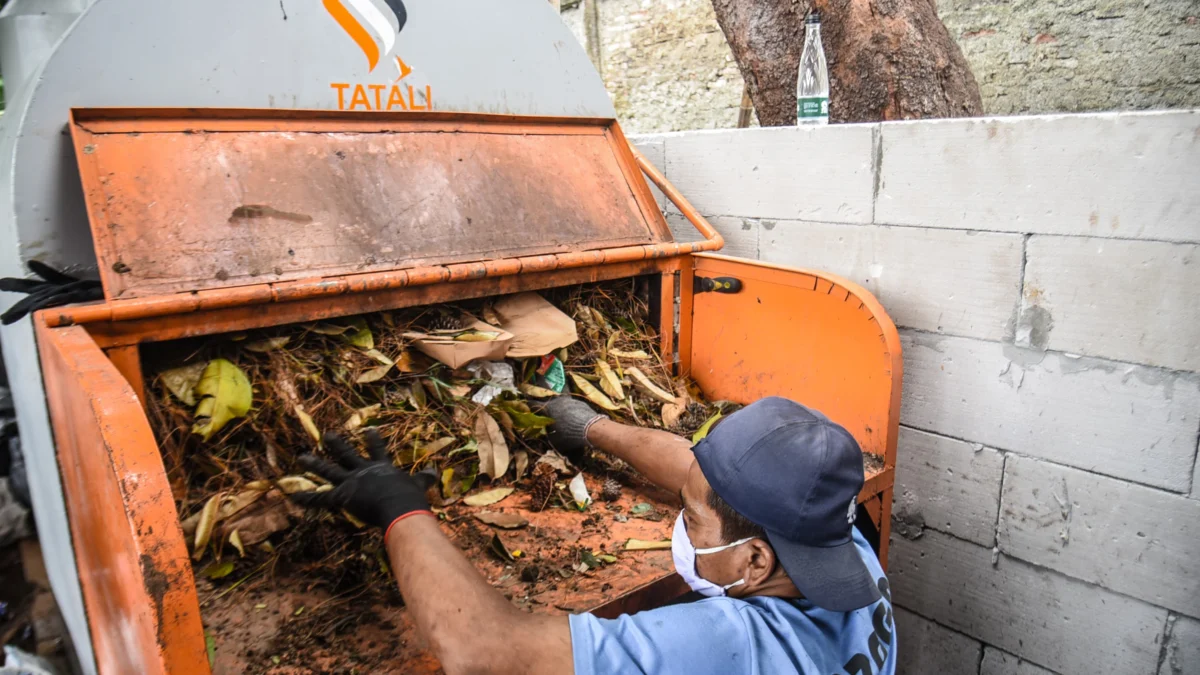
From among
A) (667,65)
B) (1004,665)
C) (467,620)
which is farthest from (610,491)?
(667,65)

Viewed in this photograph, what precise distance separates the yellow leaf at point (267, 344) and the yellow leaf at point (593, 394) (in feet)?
3.28

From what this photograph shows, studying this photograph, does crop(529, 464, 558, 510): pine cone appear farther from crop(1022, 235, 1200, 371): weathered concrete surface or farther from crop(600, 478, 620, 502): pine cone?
crop(1022, 235, 1200, 371): weathered concrete surface

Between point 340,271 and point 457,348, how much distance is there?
16.9 inches

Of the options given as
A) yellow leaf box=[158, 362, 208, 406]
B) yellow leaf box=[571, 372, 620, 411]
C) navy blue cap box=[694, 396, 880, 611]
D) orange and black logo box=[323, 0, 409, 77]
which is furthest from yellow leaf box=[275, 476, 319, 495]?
orange and black logo box=[323, 0, 409, 77]

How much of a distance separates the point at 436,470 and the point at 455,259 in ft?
2.16

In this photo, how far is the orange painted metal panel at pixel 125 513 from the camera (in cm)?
122

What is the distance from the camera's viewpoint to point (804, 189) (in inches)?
108

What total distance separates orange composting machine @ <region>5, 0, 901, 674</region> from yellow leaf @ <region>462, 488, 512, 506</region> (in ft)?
0.89

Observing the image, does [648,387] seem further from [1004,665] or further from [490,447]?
[1004,665]

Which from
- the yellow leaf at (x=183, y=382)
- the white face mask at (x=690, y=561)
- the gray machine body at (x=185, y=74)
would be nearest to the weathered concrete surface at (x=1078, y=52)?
the gray machine body at (x=185, y=74)

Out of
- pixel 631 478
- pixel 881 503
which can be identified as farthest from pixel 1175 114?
pixel 631 478

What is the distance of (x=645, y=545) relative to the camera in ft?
6.72

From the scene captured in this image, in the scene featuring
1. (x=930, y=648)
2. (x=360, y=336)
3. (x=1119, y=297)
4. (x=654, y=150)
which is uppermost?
(x=654, y=150)

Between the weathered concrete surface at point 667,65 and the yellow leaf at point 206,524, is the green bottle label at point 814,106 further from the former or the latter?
the weathered concrete surface at point 667,65
